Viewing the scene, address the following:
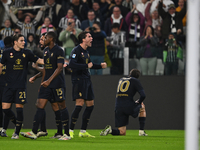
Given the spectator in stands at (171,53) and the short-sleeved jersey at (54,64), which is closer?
the short-sleeved jersey at (54,64)

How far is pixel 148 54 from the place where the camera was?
9594mm

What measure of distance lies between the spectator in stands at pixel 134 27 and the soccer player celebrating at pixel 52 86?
3.37 m

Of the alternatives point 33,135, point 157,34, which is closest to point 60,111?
point 33,135

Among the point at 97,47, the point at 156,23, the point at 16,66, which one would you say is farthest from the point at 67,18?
the point at 16,66

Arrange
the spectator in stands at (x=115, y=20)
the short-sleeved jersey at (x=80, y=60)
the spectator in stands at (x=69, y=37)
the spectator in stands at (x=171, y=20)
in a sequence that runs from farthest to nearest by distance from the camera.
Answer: the spectator in stands at (x=115, y=20)
the spectator in stands at (x=171, y=20)
the spectator in stands at (x=69, y=37)
the short-sleeved jersey at (x=80, y=60)

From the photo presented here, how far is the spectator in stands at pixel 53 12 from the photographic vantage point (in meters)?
11.2

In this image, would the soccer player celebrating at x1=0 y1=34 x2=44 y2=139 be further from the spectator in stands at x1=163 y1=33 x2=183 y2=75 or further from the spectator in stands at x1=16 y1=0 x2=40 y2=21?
the spectator in stands at x1=16 y1=0 x2=40 y2=21

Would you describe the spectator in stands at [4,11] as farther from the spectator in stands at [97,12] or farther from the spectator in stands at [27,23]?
the spectator in stands at [97,12]

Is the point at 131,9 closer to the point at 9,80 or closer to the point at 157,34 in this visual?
the point at 157,34

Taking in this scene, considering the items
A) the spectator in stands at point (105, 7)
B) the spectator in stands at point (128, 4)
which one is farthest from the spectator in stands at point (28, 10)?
the spectator in stands at point (128, 4)

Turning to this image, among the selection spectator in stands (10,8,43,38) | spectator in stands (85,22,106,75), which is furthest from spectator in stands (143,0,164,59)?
spectator in stands (10,8,43,38)

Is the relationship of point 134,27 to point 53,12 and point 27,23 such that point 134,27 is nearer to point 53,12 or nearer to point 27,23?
point 53,12

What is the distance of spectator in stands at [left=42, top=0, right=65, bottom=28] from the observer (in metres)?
11.2

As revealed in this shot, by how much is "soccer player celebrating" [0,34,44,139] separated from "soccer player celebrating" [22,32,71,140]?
1.13 feet
